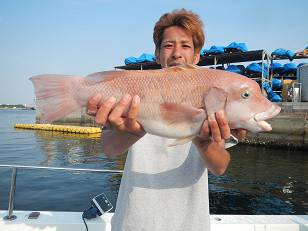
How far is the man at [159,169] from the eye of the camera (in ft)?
8.45

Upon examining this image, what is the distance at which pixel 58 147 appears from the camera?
2461 cm

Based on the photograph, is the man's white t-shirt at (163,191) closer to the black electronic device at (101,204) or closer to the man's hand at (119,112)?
the man's hand at (119,112)

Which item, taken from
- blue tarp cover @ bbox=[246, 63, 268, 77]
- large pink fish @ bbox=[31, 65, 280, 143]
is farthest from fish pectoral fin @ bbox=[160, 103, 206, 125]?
blue tarp cover @ bbox=[246, 63, 268, 77]

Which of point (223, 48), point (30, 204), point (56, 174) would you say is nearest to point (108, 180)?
point (56, 174)

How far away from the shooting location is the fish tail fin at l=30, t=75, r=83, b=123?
2627mm

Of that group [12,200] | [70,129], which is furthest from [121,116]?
[70,129]

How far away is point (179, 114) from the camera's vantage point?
8.43 feet

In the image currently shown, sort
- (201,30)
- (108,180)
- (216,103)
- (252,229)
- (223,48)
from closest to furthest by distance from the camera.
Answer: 1. (216,103)
2. (201,30)
3. (252,229)
4. (108,180)
5. (223,48)

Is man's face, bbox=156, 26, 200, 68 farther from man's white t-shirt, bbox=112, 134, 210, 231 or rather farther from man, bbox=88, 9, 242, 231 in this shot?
man's white t-shirt, bbox=112, 134, 210, 231

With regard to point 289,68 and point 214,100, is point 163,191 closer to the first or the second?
point 214,100

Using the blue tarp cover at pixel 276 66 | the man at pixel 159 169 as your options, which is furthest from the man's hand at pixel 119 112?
the blue tarp cover at pixel 276 66

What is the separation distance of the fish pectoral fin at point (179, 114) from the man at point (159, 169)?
9cm

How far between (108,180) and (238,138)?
11790 mm

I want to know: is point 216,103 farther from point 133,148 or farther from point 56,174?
point 56,174
